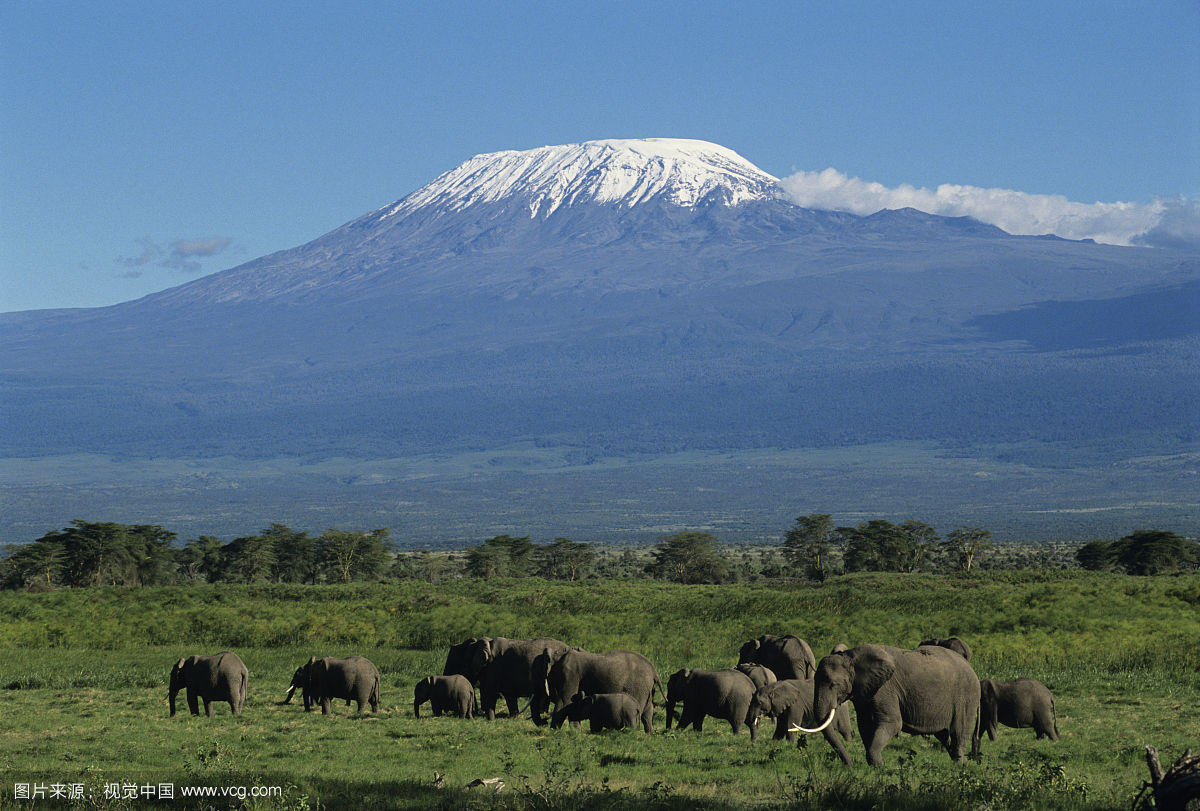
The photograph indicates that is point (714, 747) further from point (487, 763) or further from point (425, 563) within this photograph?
point (425, 563)

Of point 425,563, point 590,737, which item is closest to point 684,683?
point 590,737

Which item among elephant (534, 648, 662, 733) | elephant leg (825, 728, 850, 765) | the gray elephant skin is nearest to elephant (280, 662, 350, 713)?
elephant (534, 648, 662, 733)

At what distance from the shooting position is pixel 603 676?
1988 cm

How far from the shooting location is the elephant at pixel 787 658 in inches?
849

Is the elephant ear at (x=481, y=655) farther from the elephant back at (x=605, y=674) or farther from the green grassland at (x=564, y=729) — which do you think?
A: the elephant back at (x=605, y=674)

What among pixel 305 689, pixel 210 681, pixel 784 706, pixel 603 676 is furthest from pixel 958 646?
pixel 210 681

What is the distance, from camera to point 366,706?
22625mm

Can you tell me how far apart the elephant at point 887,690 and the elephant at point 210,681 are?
11024 mm

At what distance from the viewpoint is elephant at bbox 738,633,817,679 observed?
21.6 m

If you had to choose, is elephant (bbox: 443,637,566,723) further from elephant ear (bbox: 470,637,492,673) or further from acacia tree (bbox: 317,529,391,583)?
acacia tree (bbox: 317,529,391,583)

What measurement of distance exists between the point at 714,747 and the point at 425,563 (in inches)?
2737

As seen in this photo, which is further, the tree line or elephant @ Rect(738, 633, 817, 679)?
the tree line

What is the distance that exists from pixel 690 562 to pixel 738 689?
55.1 m

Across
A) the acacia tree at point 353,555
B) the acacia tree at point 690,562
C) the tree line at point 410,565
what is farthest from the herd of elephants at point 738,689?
the acacia tree at point 690,562
